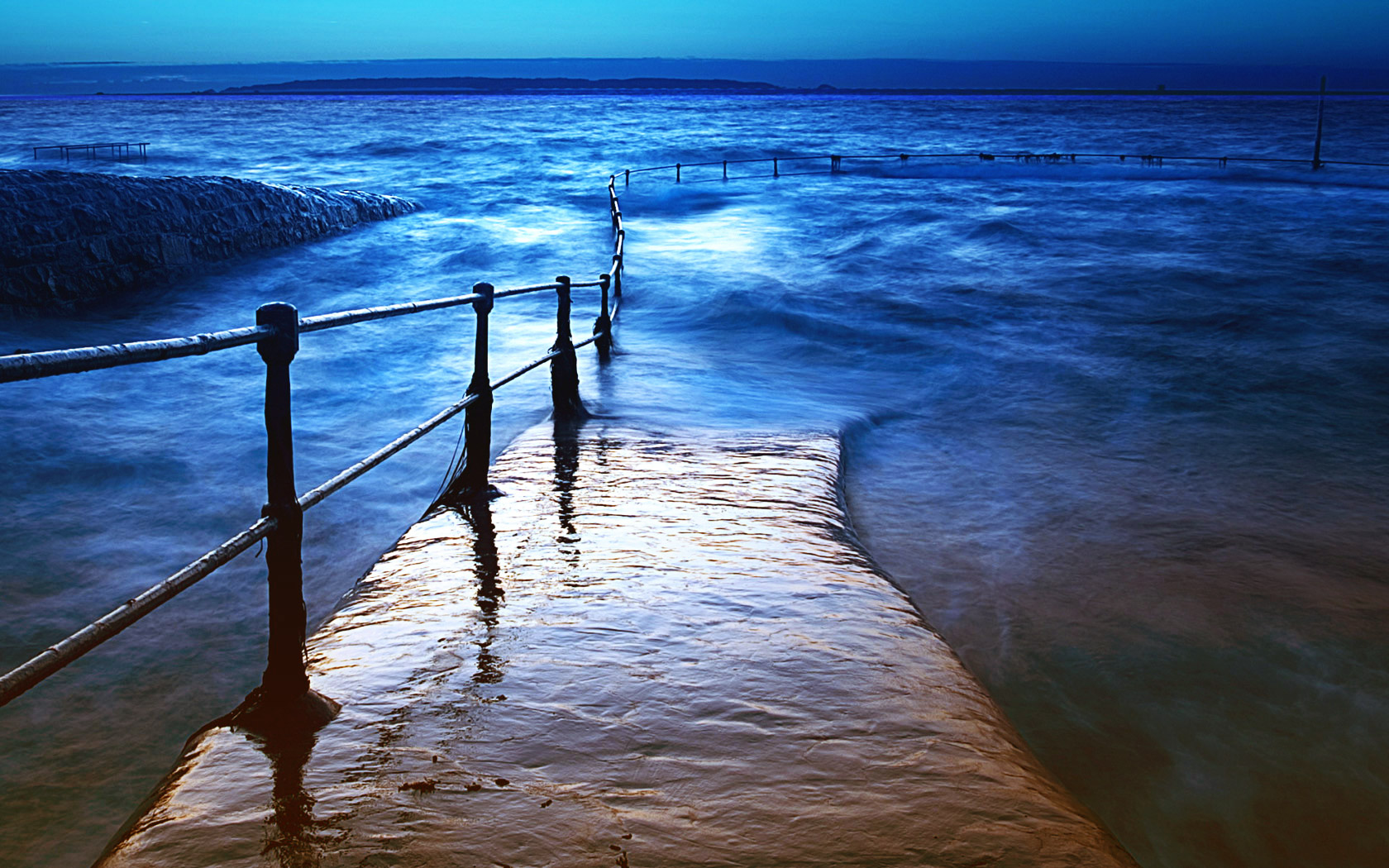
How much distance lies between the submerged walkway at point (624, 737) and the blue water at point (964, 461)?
1.04 meters

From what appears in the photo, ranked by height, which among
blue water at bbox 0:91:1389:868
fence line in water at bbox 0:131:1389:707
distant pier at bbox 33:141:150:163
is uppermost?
distant pier at bbox 33:141:150:163

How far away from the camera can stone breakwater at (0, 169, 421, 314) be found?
11836 millimetres

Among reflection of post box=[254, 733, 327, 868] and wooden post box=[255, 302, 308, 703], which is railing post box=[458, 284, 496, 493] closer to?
wooden post box=[255, 302, 308, 703]

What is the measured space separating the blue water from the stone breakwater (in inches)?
18.5

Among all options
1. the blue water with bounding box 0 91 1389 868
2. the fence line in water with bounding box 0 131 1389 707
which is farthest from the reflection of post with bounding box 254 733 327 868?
the blue water with bounding box 0 91 1389 868

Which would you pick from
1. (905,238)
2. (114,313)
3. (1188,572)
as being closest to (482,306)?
(1188,572)

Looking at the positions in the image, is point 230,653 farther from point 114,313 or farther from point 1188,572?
point 114,313

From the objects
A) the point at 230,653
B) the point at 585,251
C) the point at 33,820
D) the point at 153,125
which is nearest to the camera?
the point at 33,820

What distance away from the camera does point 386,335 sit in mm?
12414

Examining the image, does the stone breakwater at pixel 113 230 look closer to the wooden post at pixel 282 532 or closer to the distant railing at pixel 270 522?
the distant railing at pixel 270 522

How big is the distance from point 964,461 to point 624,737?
5.00 m

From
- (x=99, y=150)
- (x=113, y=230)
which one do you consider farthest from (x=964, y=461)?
(x=99, y=150)

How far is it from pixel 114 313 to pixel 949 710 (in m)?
14.3

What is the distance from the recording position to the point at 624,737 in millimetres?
2102
